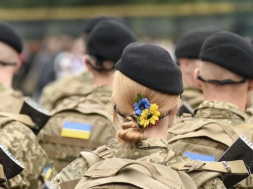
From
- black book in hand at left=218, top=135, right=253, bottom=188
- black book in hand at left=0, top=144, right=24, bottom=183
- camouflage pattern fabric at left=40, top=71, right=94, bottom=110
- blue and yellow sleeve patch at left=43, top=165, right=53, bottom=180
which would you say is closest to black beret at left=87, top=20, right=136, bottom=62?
camouflage pattern fabric at left=40, top=71, right=94, bottom=110

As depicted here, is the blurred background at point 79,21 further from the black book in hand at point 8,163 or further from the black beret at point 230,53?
the black book in hand at point 8,163

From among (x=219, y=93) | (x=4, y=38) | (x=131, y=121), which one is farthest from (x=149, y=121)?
(x=4, y=38)

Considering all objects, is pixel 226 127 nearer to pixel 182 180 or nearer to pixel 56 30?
pixel 182 180

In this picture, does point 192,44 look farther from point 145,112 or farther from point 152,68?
point 145,112

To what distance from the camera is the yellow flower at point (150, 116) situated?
15.3 feet

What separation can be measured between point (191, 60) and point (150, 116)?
3.88 meters

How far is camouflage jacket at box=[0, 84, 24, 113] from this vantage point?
7.72 meters

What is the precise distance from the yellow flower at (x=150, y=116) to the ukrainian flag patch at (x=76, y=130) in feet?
8.77

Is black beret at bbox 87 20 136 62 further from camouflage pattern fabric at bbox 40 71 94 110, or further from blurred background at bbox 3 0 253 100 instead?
blurred background at bbox 3 0 253 100

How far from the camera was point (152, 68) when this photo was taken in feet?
15.8

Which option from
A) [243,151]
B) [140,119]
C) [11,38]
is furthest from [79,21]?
[140,119]

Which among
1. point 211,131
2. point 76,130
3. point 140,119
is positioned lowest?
point 76,130

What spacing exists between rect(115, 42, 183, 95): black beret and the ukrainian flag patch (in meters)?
2.48

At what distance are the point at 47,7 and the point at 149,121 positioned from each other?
21899mm
